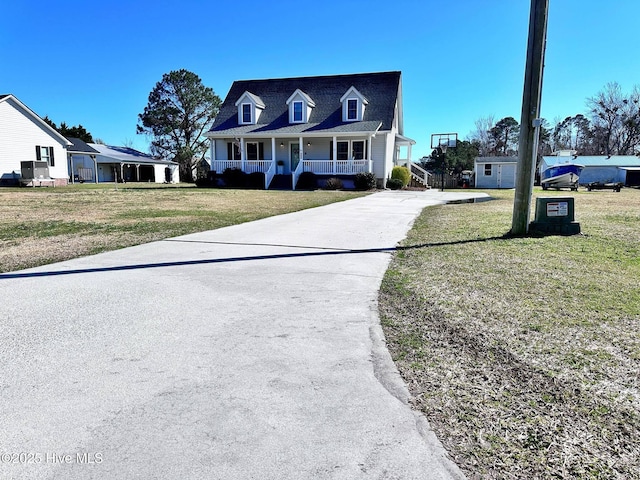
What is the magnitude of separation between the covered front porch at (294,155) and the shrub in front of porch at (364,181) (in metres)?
0.98

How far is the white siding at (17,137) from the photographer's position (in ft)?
95.1

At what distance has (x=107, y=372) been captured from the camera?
2.84 m

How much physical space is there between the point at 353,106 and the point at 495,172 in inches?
765

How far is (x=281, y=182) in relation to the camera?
29094 mm

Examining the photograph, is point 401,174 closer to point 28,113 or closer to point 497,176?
point 497,176

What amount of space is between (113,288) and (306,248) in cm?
337

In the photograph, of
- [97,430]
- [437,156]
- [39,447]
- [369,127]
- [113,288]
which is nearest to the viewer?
→ [39,447]

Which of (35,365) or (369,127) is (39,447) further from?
(369,127)

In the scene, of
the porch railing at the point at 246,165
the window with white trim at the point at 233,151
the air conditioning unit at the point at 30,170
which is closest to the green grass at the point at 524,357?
the porch railing at the point at 246,165

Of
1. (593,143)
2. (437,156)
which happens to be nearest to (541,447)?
(437,156)

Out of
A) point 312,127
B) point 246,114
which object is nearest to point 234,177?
point 246,114

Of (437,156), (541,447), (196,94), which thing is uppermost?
(196,94)

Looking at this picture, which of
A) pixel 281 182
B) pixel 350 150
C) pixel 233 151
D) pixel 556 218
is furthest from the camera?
pixel 233 151

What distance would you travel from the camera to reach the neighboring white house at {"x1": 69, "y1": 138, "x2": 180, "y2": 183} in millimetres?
42156
